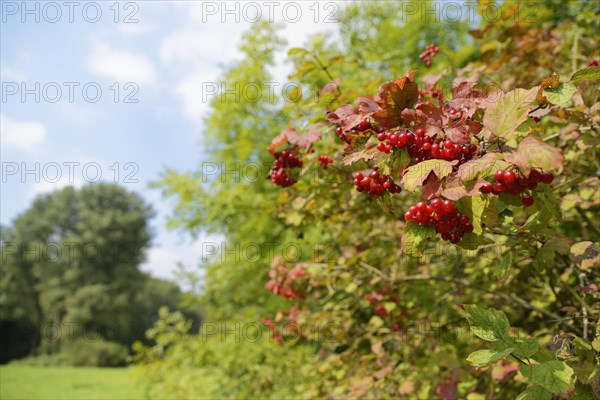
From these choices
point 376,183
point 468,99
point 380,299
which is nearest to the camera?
point 376,183

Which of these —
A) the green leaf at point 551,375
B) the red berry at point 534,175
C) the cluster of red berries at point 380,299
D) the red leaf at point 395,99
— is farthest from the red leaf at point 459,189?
the cluster of red berries at point 380,299

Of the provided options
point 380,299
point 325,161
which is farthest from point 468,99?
point 380,299

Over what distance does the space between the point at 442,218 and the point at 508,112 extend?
39 cm

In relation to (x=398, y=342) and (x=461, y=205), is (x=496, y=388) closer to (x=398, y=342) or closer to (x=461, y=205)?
(x=398, y=342)

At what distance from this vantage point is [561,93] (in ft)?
4.39

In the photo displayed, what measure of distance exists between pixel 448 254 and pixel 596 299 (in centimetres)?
145

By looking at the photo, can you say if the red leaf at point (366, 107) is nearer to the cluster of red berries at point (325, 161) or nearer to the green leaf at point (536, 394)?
the cluster of red berries at point (325, 161)

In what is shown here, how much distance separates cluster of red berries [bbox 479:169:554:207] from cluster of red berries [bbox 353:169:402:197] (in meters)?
0.35

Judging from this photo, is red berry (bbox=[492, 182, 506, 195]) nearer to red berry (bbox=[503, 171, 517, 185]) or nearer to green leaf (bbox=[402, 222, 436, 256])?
red berry (bbox=[503, 171, 517, 185])

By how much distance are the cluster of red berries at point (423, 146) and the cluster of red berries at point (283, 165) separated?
73 centimetres

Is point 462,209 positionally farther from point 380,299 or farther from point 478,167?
point 380,299

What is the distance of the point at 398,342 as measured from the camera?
3.01 m

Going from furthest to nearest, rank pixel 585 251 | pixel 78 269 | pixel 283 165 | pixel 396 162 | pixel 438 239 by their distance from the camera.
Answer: pixel 78 269 → pixel 438 239 → pixel 283 165 → pixel 585 251 → pixel 396 162

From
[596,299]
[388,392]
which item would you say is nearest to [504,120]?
[596,299]
